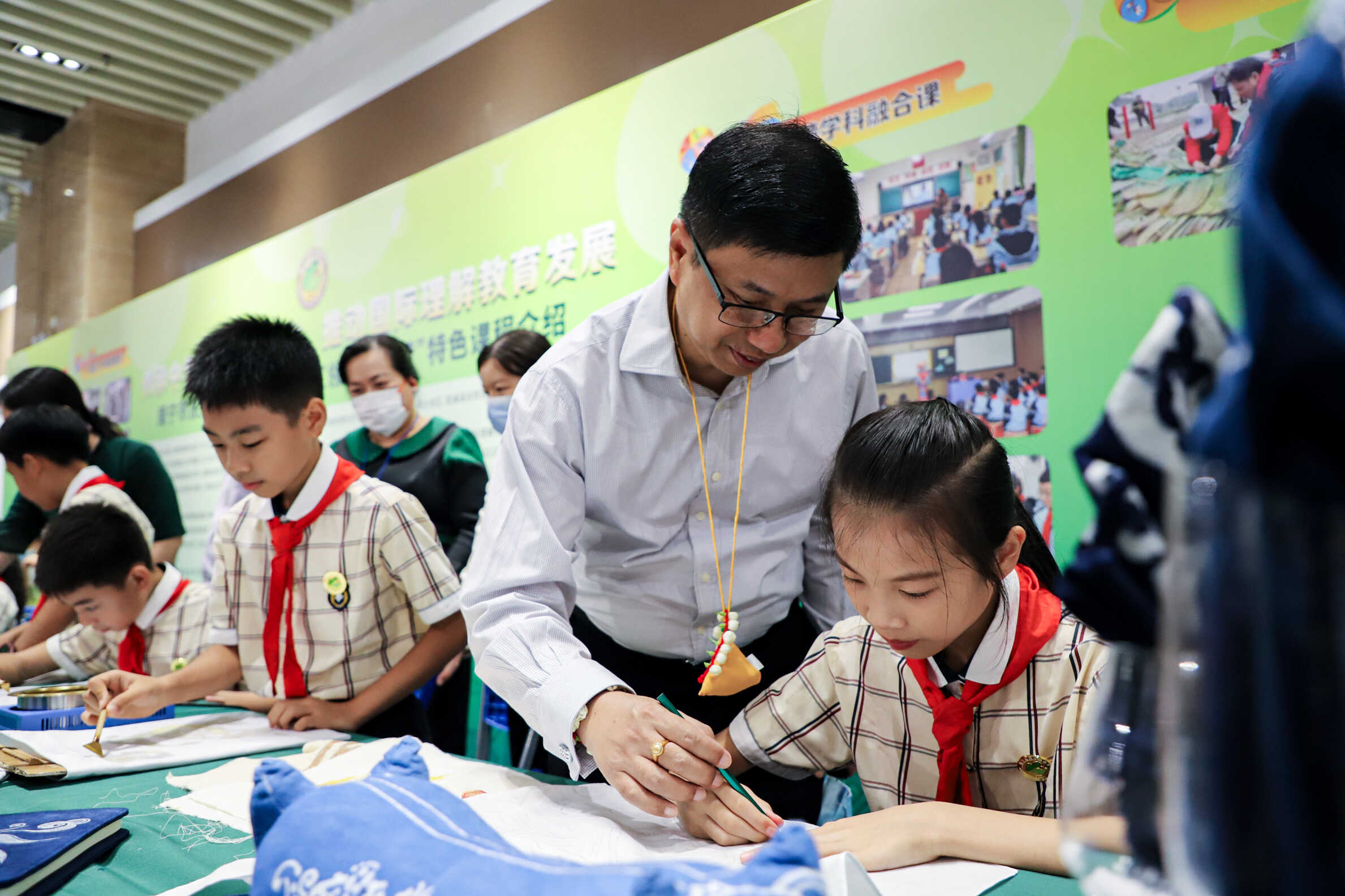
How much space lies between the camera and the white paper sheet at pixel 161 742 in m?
1.39

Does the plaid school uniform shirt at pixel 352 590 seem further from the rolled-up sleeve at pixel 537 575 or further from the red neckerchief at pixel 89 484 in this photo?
the red neckerchief at pixel 89 484

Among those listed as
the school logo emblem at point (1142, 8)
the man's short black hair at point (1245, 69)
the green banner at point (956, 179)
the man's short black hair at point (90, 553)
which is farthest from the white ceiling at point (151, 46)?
the man's short black hair at point (1245, 69)

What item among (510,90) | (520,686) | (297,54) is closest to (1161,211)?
(520,686)

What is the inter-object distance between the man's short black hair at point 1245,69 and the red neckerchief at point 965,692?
1082mm

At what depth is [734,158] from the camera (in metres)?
1.15

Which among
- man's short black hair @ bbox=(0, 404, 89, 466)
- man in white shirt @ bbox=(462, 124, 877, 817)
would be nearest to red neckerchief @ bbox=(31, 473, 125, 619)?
man's short black hair @ bbox=(0, 404, 89, 466)

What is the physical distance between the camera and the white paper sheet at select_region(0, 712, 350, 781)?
4.57 ft

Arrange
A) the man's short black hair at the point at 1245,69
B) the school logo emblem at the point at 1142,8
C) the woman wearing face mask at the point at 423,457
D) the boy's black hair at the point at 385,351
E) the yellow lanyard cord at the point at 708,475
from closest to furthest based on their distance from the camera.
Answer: the yellow lanyard cord at the point at 708,475, the man's short black hair at the point at 1245,69, the school logo emblem at the point at 1142,8, the woman wearing face mask at the point at 423,457, the boy's black hair at the point at 385,351

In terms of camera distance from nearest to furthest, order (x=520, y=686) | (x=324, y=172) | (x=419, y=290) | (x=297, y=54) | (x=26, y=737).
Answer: (x=520, y=686), (x=26, y=737), (x=419, y=290), (x=324, y=172), (x=297, y=54)

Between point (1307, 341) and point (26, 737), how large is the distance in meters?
1.82

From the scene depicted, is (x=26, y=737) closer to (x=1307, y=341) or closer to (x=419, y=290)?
(x=1307, y=341)

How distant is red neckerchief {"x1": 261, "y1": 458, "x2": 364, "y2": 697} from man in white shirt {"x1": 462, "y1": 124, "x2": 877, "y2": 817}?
62 centimetres

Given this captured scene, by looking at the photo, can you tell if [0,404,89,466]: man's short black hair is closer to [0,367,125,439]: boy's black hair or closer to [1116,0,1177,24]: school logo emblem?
[0,367,125,439]: boy's black hair

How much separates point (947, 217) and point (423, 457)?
164 cm
